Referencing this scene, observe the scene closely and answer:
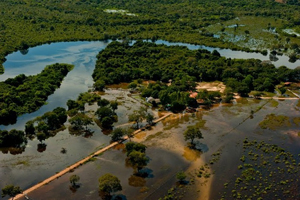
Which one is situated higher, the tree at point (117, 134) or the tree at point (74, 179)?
the tree at point (117, 134)

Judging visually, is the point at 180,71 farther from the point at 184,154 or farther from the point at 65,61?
the point at 184,154

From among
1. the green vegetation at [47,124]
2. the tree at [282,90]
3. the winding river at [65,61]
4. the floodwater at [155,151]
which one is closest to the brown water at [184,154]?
the floodwater at [155,151]

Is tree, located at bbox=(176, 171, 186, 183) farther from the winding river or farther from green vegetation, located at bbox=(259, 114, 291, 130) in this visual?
the winding river

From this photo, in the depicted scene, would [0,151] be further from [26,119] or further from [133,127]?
[133,127]

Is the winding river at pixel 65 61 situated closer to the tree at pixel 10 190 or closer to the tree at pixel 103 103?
the tree at pixel 103 103

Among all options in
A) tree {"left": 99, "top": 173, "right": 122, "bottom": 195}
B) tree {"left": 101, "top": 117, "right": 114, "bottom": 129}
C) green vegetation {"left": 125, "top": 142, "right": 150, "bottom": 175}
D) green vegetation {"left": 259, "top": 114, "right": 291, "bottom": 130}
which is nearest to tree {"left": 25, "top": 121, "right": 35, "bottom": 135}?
tree {"left": 101, "top": 117, "right": 114, "bottom": 129}

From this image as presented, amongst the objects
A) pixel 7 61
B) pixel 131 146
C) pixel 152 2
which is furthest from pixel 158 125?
pixel 152 2

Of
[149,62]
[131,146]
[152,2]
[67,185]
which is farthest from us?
[152,2]
